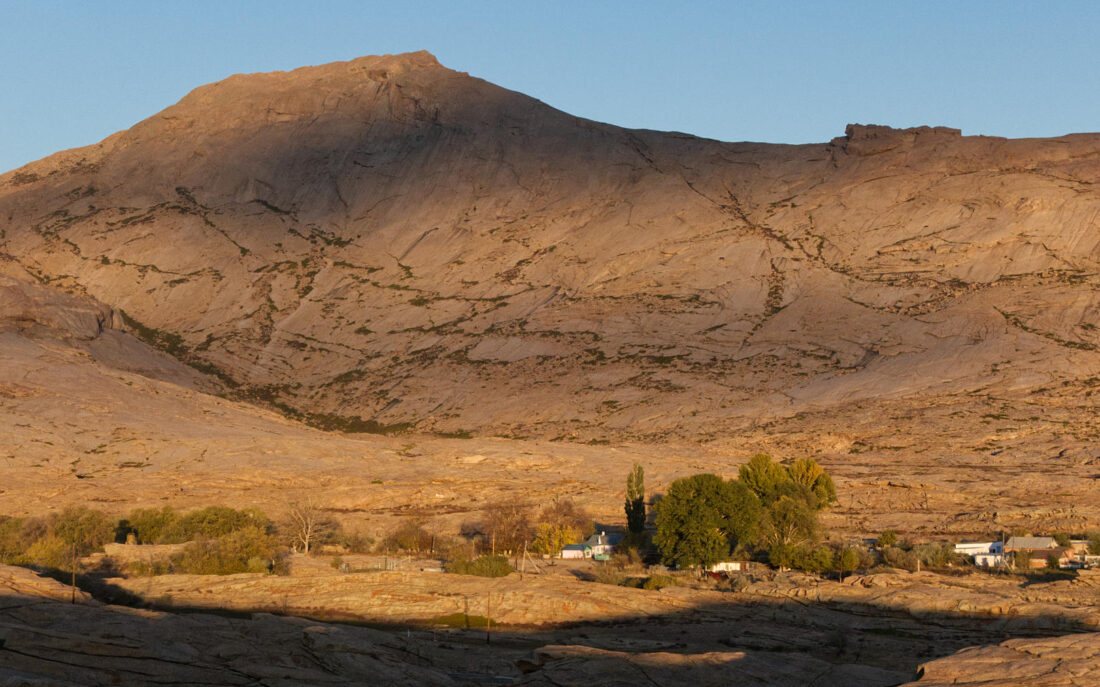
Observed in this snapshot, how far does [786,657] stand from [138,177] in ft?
458

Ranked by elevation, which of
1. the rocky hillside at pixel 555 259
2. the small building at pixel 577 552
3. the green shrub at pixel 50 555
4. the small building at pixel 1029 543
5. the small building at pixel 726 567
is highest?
the rocky hillside at pixel 555 259

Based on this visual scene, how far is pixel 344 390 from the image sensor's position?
11325 cm

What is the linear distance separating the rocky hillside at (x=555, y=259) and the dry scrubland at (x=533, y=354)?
0.46 meters

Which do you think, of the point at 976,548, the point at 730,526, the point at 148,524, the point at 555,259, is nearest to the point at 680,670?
the point at 730,526

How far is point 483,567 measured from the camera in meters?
48.2

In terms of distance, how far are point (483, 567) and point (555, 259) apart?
8479cm

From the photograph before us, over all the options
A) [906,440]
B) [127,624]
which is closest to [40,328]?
[906,440]

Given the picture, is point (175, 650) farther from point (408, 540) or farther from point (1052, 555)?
point (1052, 555)

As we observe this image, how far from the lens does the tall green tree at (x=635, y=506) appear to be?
2437 inches

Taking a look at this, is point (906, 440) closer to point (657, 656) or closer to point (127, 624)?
point (657, 656)

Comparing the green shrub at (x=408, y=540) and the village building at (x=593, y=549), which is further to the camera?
the green shrub at (x=408, y=540)

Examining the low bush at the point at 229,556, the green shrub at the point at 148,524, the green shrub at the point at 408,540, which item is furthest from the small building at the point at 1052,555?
the green shrub at the point at 148,524

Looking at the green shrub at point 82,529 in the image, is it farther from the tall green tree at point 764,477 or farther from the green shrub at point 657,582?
the tall green tree at point 764,477

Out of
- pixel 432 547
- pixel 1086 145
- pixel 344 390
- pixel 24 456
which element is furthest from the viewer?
pixel 1086 145
